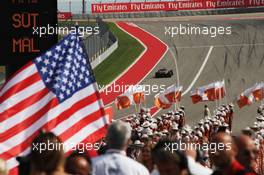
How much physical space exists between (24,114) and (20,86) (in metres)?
0.33

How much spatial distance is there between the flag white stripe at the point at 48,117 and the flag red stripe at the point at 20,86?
1.28 feet

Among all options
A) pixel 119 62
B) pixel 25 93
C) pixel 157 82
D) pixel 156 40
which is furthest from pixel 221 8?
pixel 25 93

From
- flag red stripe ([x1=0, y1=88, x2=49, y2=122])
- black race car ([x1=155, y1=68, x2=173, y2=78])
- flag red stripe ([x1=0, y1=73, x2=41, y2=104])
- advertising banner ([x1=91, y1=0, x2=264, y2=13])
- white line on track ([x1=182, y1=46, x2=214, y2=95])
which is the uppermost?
flag red stripe ([x1=0, y1=73, x2=41, y2=104])

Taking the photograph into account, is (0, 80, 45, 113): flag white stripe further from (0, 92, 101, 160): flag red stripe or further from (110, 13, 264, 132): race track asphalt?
(110, 13, 264, 132): race track asphalt

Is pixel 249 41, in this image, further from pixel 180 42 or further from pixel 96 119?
pixel 96 119

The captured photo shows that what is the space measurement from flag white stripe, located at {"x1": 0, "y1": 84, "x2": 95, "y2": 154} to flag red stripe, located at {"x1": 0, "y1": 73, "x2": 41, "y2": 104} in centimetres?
39

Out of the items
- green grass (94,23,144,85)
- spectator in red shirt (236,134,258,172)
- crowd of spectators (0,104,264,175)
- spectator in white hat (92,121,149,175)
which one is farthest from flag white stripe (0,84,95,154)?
green grass (94,23,144,85)

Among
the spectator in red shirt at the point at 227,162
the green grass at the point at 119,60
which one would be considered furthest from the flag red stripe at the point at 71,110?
the green grass at the point at 119,60

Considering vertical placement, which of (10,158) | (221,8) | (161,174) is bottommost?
(221,8)

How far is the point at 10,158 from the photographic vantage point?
29.8 ft

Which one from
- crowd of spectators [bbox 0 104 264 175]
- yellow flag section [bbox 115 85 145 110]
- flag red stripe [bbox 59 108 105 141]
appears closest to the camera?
crowd of spectators [bbox 0 104 264 175]

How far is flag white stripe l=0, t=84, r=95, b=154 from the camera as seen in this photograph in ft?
29.8

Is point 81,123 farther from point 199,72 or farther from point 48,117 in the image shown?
point 199,72

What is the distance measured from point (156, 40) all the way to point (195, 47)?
477 cm
